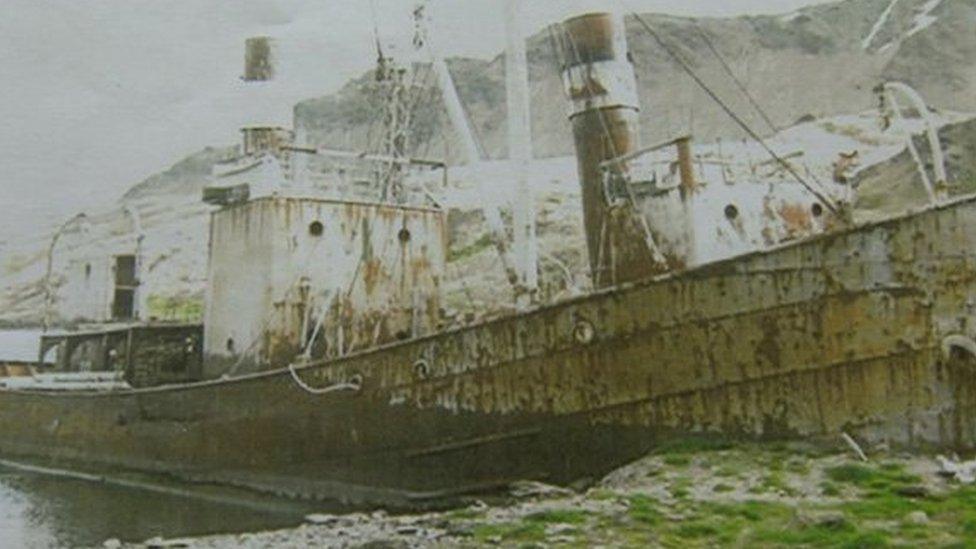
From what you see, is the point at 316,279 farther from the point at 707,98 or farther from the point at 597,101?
the point at 707,98

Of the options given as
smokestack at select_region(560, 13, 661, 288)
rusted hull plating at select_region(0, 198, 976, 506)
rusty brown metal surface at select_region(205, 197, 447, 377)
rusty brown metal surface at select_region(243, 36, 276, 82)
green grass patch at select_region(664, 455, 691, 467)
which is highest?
rusty brown metal surface at select_region(243, 36, 276, 82)

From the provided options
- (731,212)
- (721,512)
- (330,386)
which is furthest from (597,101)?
(721,512)

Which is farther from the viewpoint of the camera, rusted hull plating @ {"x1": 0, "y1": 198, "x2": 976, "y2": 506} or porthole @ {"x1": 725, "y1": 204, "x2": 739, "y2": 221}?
porthole @ {"x1": 725, "y1": 204, "x2": 739, "y2": 221}

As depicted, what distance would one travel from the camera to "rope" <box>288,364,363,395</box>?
15461 millimetres

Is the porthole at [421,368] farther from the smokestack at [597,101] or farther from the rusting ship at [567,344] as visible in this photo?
the smokestack at [597,101]

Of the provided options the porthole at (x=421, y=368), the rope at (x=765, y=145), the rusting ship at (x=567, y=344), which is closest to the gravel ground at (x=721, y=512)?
the rusting ship at (x=567, y=344)

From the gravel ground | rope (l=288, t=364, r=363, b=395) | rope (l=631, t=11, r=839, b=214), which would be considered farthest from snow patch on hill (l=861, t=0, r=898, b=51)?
the gravel ground

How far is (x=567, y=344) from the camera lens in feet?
43.3

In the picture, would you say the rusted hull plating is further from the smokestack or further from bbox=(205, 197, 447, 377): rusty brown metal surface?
the smokestack

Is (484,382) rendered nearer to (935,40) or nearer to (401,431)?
(401,431)

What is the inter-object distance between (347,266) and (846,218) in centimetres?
876

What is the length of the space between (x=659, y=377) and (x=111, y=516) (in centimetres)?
999

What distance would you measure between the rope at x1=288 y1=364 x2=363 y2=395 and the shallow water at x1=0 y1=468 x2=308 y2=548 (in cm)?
191

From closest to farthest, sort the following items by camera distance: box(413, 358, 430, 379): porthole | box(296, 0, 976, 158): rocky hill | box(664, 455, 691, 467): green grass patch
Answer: box(664, 455, 691, 467): green grass patch < box(413, 358, 430, 379): porthole < box(296, 0, 976, 158): rocky hill
